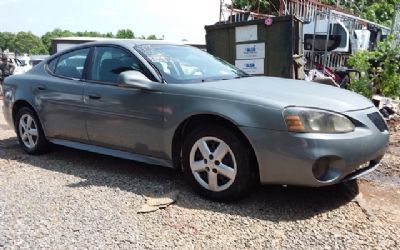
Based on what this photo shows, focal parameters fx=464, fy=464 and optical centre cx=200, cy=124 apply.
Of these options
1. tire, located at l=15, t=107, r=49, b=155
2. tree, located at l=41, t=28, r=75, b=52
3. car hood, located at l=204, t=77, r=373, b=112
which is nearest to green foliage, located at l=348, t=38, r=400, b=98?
car hood, located at l=204, t=77, r=373, b=112

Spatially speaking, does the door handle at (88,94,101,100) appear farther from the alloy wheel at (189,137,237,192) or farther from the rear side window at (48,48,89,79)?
the alloy wheel at (189,137,237,192)

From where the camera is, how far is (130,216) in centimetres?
372

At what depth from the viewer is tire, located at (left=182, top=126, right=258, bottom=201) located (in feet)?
12.4

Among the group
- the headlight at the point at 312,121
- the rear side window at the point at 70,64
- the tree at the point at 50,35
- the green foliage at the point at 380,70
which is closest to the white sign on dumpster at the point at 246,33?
the green foliage at the point at 380,70

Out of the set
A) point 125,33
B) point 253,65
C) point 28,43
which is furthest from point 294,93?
point 28,43

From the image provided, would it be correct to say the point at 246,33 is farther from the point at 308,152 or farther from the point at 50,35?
the point at 50,35

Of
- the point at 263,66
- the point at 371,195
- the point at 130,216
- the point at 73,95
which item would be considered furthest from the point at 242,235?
the point at 263,66

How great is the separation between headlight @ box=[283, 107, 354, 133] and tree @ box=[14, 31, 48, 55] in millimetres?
123464

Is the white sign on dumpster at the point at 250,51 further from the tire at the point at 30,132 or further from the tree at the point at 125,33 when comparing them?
the tree at the point at 125,33

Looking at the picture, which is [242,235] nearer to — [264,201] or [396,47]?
[264,201]

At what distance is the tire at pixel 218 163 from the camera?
3.78 m

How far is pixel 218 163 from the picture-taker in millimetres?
3904

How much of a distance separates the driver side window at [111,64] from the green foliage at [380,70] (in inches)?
179

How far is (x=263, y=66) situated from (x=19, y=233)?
522 cm
